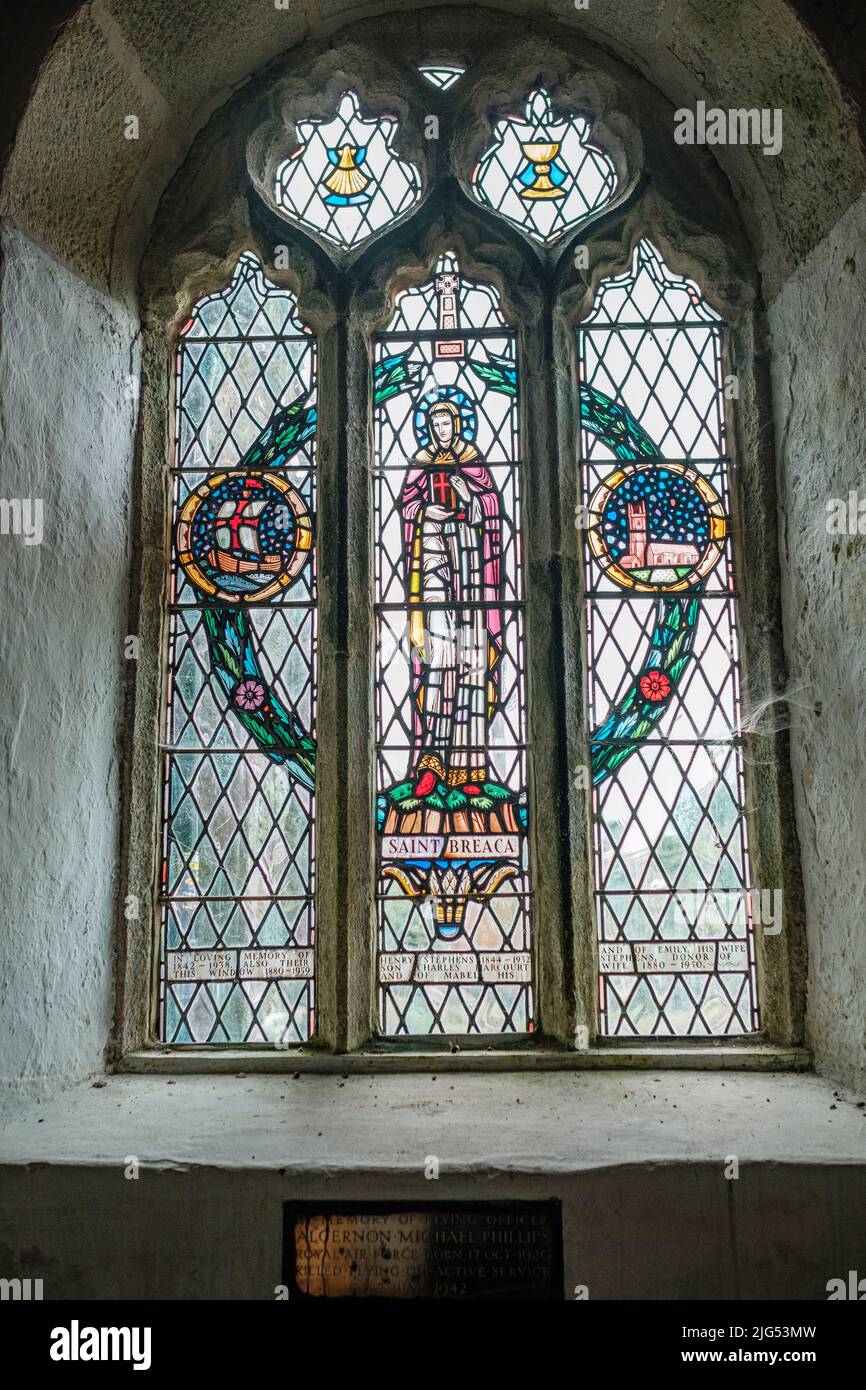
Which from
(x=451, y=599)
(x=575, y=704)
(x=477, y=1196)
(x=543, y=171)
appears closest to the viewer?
(x=477, y=1196)

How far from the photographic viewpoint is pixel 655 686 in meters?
3.10

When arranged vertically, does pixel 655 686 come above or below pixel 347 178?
below

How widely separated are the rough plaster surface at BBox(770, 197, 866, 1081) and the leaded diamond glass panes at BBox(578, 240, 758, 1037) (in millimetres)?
197

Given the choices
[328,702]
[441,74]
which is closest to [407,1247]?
[328,702]

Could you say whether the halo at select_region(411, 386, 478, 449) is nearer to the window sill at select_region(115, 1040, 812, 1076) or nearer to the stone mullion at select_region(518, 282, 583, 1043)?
the stone mullion at select_region(518, 282, 583, 1043)

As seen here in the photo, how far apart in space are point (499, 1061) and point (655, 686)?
109cm

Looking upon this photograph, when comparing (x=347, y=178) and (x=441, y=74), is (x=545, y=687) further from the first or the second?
(x=441, y=74)

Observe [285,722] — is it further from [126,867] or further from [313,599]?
[126,867]

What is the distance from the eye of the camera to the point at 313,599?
3.19m

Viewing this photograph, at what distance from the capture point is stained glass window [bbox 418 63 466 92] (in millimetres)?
3398

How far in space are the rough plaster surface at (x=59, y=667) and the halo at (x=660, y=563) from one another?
1.35m

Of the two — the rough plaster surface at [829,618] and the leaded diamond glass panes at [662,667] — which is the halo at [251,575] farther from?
the rough plaster surface at [829,618]

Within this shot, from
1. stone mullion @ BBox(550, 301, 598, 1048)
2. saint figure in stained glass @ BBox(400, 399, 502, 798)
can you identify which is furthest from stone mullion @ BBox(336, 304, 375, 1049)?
stone mullion @ BBox(550, 301, 598, 1048)
